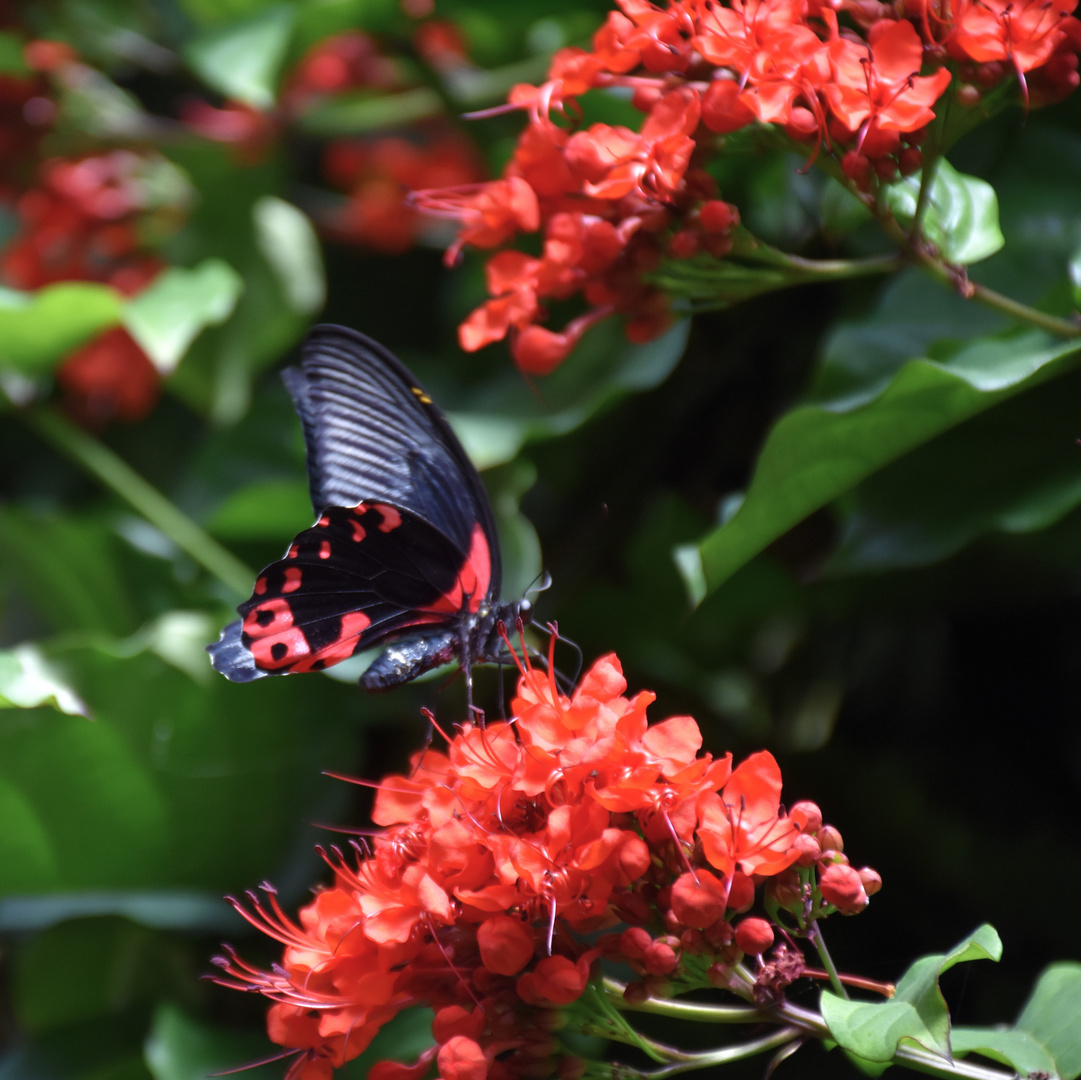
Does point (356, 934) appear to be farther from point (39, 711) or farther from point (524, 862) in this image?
point (39, 711)

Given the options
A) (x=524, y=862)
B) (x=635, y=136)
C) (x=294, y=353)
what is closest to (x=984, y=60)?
(x=635, y=136)

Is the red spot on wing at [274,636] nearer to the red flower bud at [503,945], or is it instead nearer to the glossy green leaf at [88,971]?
the red flower bud at [503,945]

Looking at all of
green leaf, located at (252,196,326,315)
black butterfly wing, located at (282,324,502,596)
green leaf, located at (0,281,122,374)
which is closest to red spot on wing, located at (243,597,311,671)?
black butterfly wing, located at (282,324,502,596)

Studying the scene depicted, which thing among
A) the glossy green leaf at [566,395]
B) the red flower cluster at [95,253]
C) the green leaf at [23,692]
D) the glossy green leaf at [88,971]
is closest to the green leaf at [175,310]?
the red flower cluster at [95,253]

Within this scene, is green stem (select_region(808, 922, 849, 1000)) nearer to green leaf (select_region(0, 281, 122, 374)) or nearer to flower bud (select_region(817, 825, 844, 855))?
flower bud (select_region(817, 825, 844, 855))

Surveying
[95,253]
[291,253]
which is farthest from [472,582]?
[95,253]
